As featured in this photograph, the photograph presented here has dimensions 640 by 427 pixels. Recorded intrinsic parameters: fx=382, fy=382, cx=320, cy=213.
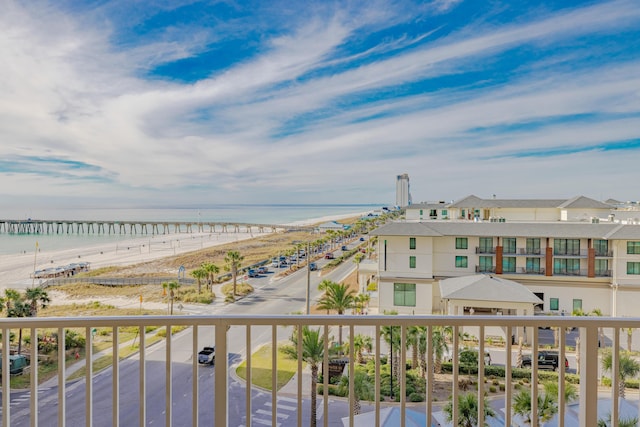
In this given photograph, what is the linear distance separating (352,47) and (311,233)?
27178 millimetres

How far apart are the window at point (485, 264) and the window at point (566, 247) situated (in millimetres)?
2375

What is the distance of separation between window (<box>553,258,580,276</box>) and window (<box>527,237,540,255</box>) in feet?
2.34

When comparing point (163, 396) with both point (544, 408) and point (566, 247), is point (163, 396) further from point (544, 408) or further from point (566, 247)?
point (566, 247)

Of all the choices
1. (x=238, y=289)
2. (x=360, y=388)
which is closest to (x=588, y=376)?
(x=360, y=388)

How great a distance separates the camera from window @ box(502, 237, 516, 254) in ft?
49.4

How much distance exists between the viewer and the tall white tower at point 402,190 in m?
15.2

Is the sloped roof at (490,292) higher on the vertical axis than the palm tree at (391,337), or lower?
lower

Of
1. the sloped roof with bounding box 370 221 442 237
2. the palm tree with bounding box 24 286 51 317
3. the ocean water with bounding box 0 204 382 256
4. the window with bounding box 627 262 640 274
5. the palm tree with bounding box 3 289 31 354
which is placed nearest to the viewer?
the palm tree with bounding box 3 289 31 354

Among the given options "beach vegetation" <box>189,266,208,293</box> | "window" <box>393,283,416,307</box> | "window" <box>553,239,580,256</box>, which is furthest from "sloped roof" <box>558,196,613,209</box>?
"beach vegetation" <box>189,266,208,293</box>

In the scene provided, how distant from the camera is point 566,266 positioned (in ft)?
48.4

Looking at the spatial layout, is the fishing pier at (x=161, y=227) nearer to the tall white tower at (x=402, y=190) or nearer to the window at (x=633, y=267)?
the tall white tower at (x=402, y=190)

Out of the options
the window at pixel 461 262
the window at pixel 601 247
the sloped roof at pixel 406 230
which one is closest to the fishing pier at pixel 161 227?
the sloped roof at pixel 406 230

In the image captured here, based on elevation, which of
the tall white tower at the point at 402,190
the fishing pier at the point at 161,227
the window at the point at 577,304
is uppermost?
the tall white tower at the point at 402,190

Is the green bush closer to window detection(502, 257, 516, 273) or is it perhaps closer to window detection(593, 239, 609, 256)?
window detection(502, 257, 516, 273)
